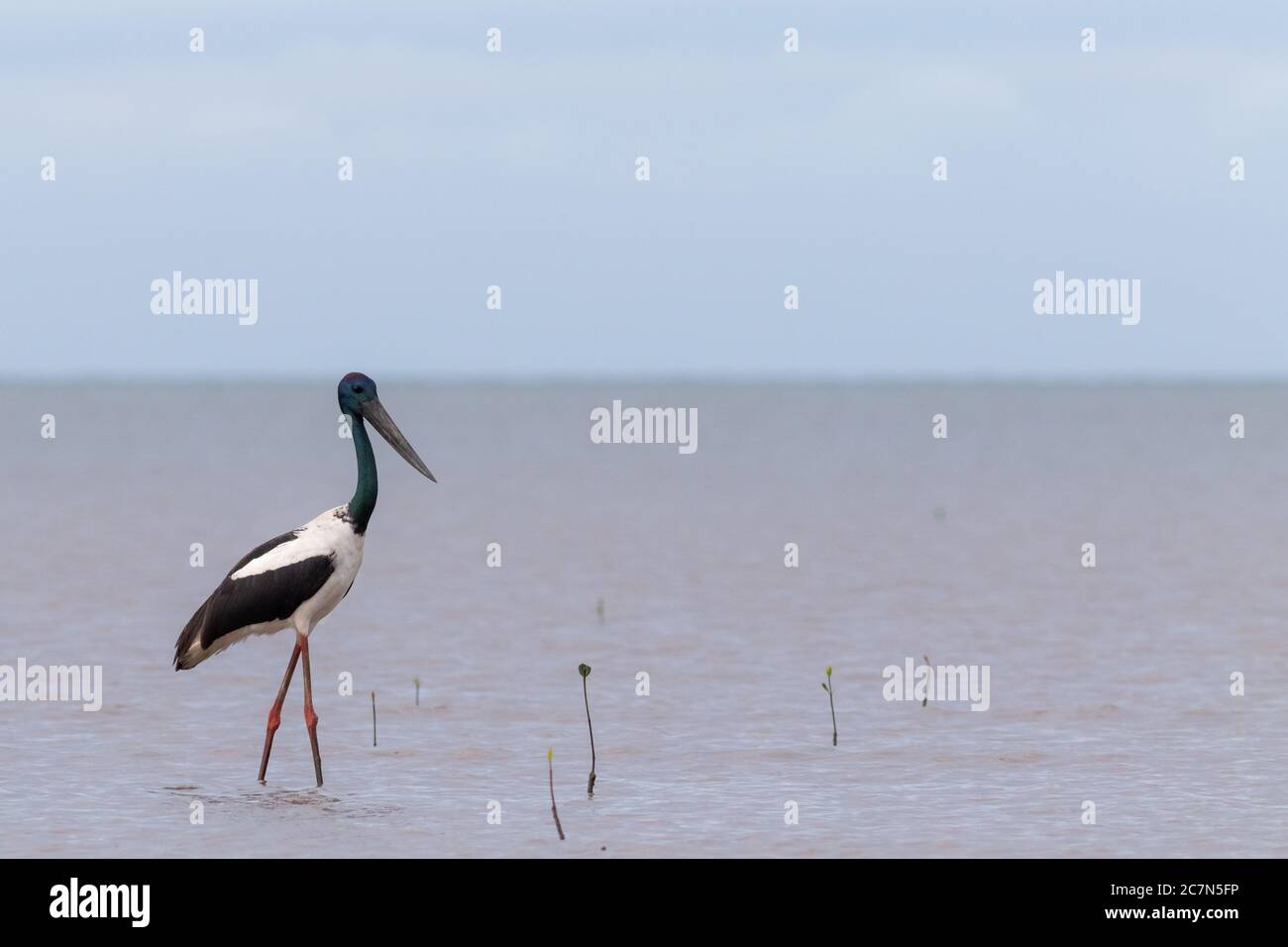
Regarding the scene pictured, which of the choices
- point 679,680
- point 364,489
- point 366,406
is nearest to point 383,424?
point 366,406

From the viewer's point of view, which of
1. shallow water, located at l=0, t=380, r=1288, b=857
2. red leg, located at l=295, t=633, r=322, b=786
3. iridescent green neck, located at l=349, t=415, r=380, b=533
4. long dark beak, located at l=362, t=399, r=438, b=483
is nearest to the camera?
shallow water, located at l=0, t=380, r=1288, b=857

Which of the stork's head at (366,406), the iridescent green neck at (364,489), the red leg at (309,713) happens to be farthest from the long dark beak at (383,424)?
the red leg at (309,713)

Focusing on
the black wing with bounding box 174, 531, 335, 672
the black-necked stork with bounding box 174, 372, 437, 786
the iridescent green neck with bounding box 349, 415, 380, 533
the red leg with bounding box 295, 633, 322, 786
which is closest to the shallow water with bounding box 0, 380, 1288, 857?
the red leg with bounding box 295, 633, 322, 786

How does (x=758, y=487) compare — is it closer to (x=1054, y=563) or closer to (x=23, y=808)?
(x=1054, y=563)

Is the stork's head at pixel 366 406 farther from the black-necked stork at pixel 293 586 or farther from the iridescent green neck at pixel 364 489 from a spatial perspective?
the iridescent green neck at pixel 364 489

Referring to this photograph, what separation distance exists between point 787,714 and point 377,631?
6793mm

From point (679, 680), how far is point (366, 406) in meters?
5.42

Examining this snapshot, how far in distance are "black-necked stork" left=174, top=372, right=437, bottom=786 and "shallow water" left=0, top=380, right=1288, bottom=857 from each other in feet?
2.94

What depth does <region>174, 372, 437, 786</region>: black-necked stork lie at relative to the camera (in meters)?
13.6

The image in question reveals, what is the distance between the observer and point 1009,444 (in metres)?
80.8

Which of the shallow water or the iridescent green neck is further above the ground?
the iridescent green neck

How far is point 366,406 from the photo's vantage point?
560 inches

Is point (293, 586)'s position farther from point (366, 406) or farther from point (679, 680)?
point (679, 680)

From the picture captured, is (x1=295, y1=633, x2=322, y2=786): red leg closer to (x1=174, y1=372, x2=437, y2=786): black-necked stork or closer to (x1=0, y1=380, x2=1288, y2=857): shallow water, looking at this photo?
(x1=174, y1=372, x2=437, y2=786): black-necked stork
